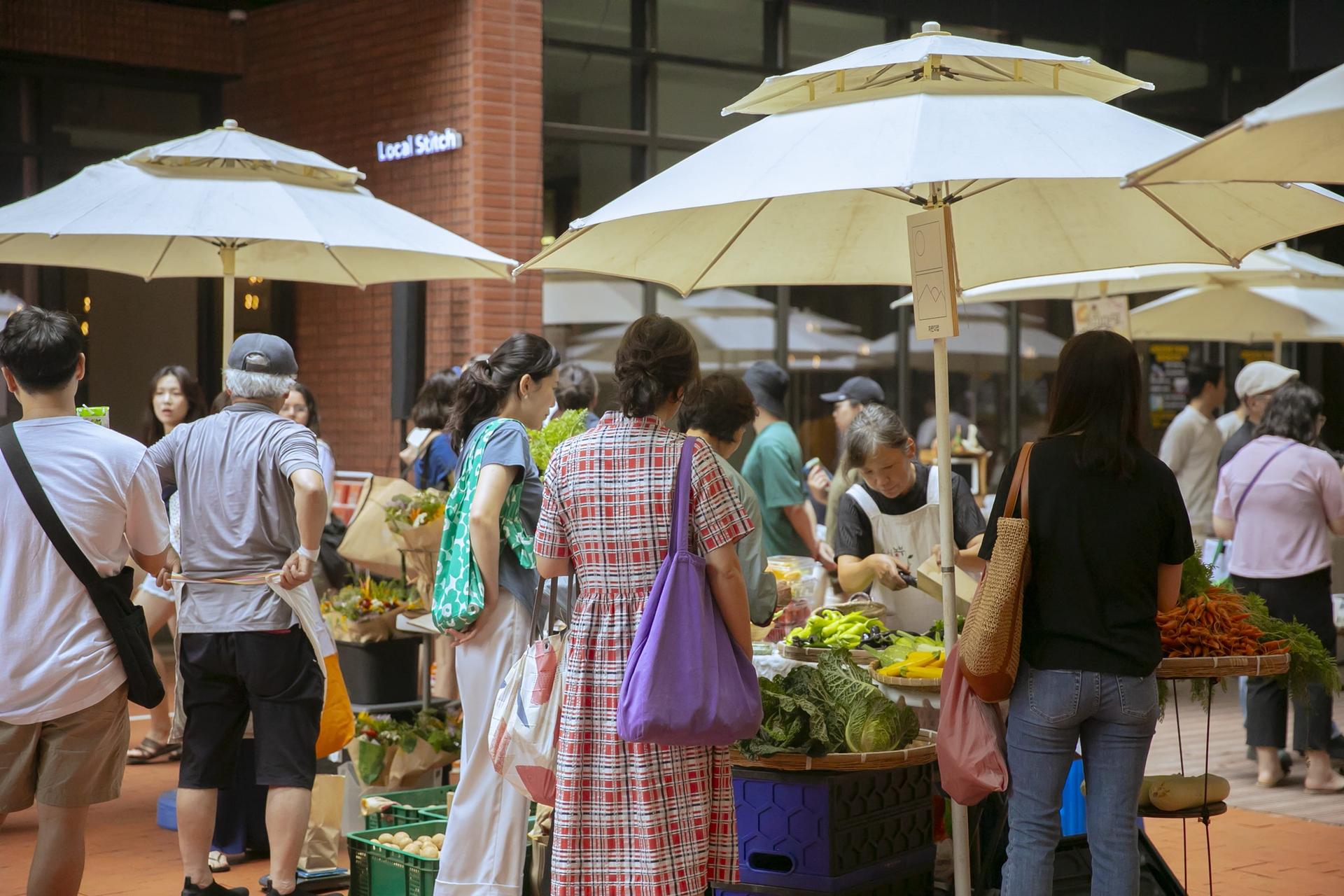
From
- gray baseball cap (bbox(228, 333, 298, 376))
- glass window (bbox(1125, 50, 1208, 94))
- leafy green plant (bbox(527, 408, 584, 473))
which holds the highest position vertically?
glass window (bbox(1125, 50, 1208, 94))

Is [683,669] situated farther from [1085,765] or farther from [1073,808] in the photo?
[1073,808]

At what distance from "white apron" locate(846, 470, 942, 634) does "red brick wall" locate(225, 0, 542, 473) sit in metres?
5.36

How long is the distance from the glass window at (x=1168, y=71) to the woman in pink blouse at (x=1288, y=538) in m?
8.21

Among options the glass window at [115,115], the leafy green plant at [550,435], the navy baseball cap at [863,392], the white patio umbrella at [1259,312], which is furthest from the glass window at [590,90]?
the leafy green plant at [550,435]

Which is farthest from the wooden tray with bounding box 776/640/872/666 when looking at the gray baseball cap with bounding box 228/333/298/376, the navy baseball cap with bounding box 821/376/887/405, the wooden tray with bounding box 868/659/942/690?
the navy baseball cap with bounding box 821/376/887/405

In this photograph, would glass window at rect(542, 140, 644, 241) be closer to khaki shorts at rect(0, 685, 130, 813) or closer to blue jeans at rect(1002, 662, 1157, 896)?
khaki shorts at rect(0, 685, 130, 813)

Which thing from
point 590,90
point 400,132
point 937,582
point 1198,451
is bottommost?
point 937,582

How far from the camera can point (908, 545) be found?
6051mm

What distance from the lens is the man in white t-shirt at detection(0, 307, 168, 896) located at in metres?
4.42

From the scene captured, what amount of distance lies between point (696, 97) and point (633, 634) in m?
8.92

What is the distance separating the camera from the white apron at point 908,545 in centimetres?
603

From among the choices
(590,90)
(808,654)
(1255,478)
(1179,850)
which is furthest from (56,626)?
(590,90)

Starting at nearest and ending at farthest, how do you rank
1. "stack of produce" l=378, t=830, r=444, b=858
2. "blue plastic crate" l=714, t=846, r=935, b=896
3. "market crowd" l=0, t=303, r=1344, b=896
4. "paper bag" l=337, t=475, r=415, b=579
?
1. "market crowd" l=0, t=303, r=1344, b=896
2. "blue plastic crate" l=714, t=846, r=935, b=896
3. "stack of produce" l=378, t=830, r=444, b=858
4. "paper bag" l=337, t=475, r=415, b=579

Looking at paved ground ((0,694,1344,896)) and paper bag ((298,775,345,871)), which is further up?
paper bag ((298,775,345,871))
